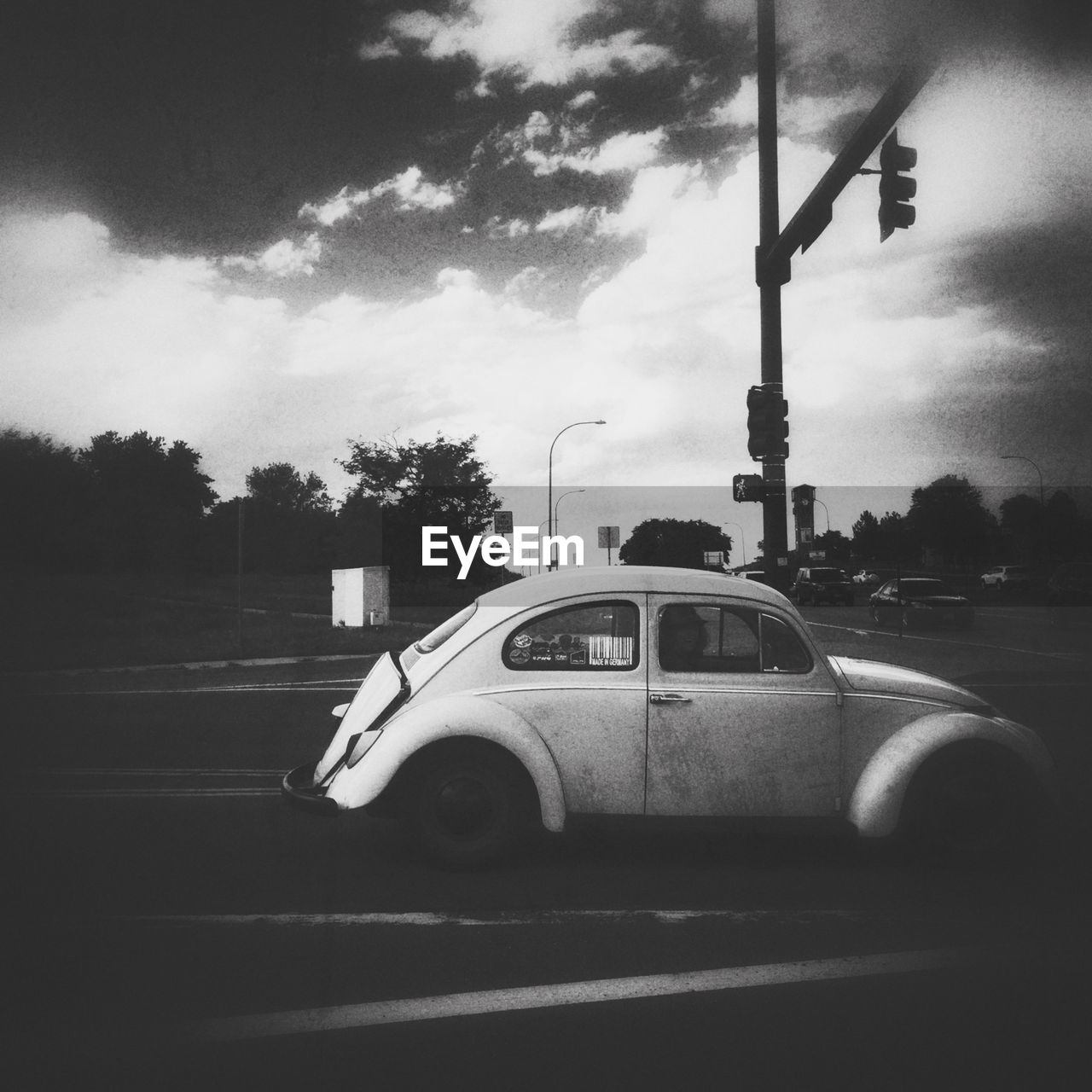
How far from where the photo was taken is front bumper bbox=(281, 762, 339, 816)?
4.92 meters

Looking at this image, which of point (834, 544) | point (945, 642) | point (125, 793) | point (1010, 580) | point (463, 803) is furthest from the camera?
point (834, 544)

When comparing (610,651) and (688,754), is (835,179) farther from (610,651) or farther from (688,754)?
(688,754)

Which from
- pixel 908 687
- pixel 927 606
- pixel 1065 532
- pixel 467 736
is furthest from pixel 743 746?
pixel 1065 532

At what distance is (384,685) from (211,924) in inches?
62.0

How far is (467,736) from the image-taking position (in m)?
4.89

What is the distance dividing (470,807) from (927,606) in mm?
24649

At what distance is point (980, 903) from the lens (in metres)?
4.53

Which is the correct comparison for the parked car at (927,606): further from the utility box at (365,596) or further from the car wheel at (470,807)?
the car wheel at (470,807)

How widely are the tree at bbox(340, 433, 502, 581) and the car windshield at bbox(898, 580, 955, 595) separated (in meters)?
23.3

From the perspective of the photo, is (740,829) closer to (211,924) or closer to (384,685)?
(384,685)

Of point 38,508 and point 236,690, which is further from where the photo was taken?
point 38,508

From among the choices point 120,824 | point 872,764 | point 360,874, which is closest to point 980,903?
point 872,764

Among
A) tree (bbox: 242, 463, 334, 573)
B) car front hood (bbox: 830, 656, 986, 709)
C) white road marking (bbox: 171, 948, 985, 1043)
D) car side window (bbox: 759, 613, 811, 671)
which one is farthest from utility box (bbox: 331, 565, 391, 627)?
tree (bbox: 242, 463, 334, 573)

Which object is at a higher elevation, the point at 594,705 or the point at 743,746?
the point at 594,705
